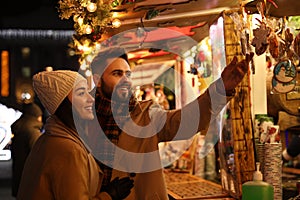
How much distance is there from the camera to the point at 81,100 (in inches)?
97.3

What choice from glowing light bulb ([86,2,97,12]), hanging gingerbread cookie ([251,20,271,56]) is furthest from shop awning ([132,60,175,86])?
hanging gingerbread cookie ([251,20,271,56])

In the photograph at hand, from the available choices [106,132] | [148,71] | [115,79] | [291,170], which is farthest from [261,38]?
[148,71]

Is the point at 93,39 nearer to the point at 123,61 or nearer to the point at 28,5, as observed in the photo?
the point at 123,61

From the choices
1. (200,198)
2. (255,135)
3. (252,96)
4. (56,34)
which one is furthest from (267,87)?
(56,34)

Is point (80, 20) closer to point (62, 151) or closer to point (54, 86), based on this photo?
point (54, 86)

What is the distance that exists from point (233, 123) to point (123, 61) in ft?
3.40

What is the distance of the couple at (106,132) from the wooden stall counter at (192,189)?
3.86 ft

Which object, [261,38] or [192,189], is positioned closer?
[261,38]

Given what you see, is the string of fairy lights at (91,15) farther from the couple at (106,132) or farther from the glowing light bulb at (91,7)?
the couple at (106,132)

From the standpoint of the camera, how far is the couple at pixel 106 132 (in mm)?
2287

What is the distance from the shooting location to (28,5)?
14.8 meters

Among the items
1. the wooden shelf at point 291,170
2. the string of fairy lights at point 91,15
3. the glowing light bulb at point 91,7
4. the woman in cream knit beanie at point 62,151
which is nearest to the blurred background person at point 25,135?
the string of fairy lights at point 91,15

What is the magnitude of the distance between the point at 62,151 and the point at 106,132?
0.49m

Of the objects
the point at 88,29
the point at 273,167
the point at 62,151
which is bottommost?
the point at 273,167
